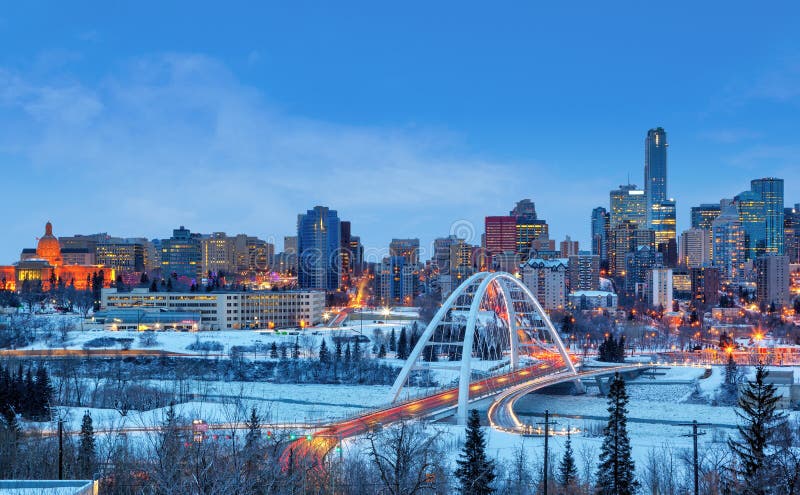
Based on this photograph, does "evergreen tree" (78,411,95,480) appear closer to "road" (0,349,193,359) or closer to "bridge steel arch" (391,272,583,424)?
"bridge steel arch" (391,272,583,424)

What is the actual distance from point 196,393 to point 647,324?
76458 millimetres

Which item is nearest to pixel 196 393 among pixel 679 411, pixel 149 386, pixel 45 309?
pixel 149 386

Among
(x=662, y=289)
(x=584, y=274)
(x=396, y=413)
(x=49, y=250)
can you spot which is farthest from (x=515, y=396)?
(x=49, y=250)

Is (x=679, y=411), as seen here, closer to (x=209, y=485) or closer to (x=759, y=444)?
(x=759, y=444)

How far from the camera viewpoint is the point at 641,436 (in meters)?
39.3

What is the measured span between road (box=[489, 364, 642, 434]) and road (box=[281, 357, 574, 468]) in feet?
1.92

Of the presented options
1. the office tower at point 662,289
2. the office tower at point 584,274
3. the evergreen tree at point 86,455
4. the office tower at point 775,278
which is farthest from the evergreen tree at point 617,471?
the office tower at point 584,274

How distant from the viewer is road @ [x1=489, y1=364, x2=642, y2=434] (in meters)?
38.0

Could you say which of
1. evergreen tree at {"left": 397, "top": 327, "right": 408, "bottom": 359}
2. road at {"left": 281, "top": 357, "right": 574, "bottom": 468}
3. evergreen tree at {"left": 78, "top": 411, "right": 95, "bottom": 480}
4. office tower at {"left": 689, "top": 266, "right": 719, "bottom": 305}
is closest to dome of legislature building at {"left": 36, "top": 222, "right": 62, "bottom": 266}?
evergreen tree at {"left": 397, "top": 327, "right": 408, "bottom": 359}

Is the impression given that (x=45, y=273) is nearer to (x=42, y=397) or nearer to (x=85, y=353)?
(x=85, y=353)

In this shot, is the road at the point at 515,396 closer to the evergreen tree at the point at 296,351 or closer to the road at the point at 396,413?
the road at the point at 396,413

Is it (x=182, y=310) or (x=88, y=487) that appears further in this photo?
(x=182, y=310)

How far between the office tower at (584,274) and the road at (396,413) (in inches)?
4589

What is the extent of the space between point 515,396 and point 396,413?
9.61 metres
